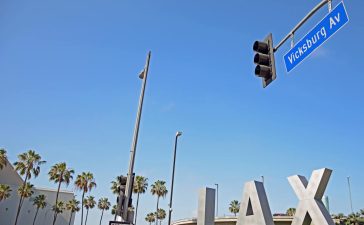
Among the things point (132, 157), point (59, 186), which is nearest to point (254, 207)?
point (132, 157)

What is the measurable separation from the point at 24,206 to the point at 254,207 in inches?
3385

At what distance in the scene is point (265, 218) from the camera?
1070cm

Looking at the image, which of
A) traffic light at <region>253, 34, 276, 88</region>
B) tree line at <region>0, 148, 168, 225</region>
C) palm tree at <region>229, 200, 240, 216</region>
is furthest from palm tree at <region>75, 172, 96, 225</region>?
traffic light at <region>253, 34, 276, 88</region>

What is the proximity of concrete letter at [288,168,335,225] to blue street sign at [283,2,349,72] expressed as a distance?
5041 mm

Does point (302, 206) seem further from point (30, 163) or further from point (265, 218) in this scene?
point (30, 163)

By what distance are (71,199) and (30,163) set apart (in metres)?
35.9

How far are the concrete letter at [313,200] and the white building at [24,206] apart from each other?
83.5 meters

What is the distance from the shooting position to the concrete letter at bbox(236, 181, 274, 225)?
10.8 metres

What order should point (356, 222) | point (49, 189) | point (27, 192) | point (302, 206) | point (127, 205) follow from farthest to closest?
point (49, 189)
point (27, 192)
point (356, 222)
point (302, 206)
point (127, 205)

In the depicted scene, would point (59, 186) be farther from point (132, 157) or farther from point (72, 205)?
point (132, 157)

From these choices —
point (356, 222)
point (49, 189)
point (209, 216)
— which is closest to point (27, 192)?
point (49, 189)

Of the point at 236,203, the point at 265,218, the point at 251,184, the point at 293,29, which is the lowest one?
the point at 265,218

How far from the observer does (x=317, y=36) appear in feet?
21.2

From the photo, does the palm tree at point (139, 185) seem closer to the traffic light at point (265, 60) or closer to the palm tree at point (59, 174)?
the palm tree at point (59, 174)
